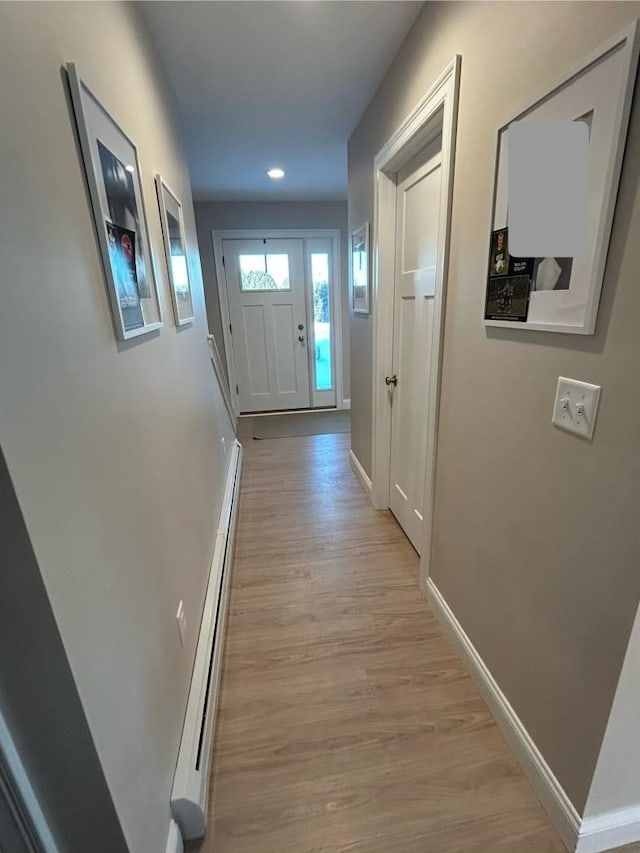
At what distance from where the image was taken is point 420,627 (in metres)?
1.69

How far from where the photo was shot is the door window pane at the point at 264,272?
4602mm

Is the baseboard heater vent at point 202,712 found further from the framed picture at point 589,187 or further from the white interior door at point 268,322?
the white interior door at point 268,322

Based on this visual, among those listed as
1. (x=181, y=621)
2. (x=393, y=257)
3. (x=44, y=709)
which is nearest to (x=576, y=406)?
(x=44, y=709)

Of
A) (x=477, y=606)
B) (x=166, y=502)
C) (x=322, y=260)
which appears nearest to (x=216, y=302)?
(x=322, y=260)

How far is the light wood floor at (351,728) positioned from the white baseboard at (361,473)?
0.63 meters

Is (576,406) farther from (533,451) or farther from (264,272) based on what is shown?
(264,272)

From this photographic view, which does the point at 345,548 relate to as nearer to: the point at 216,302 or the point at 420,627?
the point at 420,627

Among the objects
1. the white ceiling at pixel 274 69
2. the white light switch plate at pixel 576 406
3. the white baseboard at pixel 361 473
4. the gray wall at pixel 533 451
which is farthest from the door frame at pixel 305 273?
the white light switch plate at pixel 576 406

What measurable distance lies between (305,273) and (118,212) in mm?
3939

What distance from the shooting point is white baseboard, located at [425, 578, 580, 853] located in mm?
998

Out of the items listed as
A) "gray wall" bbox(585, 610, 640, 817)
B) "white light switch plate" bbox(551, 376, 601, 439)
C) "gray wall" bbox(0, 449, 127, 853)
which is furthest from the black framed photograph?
"gray wall" bbox(0, 449, 127, 853)

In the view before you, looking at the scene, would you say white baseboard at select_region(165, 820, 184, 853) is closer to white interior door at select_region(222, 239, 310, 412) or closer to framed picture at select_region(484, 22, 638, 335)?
framed picture at select_region(484, 22, 638, 335)

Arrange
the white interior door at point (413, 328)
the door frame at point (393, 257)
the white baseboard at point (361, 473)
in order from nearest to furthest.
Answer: the door frame at point (393, 257)
the white interior door at point (413, 328)
the white baseboard at point (361, 473)

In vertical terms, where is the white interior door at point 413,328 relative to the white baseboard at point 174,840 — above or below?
above
